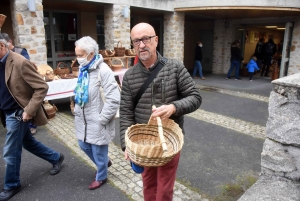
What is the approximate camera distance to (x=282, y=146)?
2.66 metres

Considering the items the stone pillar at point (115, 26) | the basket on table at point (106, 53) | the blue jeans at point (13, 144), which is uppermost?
the stone pillar at point (115, 26)

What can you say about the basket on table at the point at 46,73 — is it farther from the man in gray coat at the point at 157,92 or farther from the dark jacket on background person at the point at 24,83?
the man in gray coat at the point at 157,92

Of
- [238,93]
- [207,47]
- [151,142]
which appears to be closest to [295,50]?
[238,93]

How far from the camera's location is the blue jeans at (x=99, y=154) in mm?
3020

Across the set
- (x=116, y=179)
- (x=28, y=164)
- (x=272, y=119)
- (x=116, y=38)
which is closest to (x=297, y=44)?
(x=116, y=38)

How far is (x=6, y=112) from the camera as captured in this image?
9.46 ft

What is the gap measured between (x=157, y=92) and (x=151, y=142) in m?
0.43

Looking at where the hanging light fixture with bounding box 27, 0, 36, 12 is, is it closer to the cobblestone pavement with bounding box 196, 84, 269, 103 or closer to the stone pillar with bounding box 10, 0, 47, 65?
the stone pillar with bounding box 10, 0, 47, 65

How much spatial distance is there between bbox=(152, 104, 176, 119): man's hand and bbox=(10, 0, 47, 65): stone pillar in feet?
17.6

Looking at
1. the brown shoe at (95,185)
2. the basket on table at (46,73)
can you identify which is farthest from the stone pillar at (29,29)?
the brown shoe at (95,185)

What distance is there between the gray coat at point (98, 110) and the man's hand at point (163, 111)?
3.45 ft

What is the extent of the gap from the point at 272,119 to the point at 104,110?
183 cm

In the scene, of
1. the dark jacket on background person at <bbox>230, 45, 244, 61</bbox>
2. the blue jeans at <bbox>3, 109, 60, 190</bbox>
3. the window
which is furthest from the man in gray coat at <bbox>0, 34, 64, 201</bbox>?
the dark jacket on background person at <bbox>230, 45, 244, 61</bbox>

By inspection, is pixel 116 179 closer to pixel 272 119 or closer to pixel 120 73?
pixel 272 119
